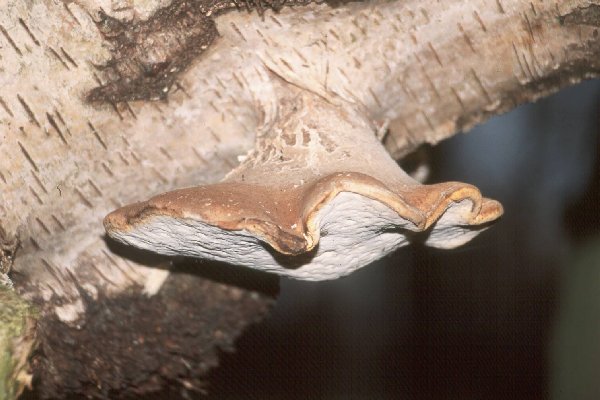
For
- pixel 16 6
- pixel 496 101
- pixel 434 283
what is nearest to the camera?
pixel 16 6

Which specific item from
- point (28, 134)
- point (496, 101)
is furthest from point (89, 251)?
point (496, 101)

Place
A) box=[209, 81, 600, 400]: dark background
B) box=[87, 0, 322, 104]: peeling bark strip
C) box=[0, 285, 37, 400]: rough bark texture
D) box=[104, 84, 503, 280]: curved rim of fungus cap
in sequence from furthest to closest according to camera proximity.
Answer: box=[209, 81, 600, 400]: dark background
box=[0, 285, 37, 400]: rough bark texture
box=[87, 0, 322, 104]: peeling bark strip
box=[104, 84, 503, 280]: curved rim of fungus cap

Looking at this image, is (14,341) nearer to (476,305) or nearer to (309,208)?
(309,208)

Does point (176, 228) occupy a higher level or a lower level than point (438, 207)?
lower

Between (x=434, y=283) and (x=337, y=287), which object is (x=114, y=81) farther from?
(x=337, y=287)

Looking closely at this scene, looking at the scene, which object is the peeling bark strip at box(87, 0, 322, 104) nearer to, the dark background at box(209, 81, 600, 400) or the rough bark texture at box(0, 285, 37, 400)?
the rough bark texture at box(0, 285, 37, 400)

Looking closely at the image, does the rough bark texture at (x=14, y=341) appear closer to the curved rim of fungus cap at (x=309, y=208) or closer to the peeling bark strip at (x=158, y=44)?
the curved rim of fungus cap at (x=309, y=208)

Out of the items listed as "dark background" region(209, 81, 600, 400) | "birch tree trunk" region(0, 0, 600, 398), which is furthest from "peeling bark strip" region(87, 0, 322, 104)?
"dark background" region(209, 81, 600, 400)

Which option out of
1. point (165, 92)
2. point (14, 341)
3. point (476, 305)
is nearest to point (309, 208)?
point (165, 92)
